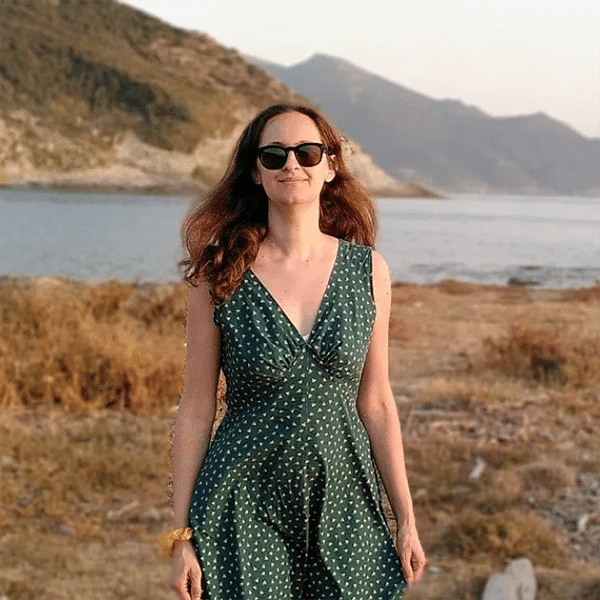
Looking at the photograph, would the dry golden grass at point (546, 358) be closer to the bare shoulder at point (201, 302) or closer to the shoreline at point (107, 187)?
the bare shoulder at point (201, 302)

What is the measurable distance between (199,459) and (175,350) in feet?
29.5

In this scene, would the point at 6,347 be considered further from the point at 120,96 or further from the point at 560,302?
the point at 120,96

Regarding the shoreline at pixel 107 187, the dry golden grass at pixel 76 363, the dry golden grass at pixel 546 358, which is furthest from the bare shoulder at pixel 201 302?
the shoreline at pixel 107 187

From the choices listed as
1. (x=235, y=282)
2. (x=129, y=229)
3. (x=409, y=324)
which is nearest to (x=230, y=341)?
(x=235, y=282)

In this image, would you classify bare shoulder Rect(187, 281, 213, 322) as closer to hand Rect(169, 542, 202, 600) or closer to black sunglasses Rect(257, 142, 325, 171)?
black sunglasses Rect(257, 142, 325, 171)

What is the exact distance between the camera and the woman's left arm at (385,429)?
2344 millimetres

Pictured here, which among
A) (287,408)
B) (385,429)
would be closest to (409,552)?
(385,429)

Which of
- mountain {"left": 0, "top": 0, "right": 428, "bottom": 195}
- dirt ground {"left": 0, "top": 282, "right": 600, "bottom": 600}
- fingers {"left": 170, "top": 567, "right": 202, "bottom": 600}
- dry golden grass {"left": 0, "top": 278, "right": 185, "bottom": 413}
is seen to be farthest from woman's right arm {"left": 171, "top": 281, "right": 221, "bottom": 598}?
mountain {"left": 0, "top": 0, "right": 428, "bottom": 195}

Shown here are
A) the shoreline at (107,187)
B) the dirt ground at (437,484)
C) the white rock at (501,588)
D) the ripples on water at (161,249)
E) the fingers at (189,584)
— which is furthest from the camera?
the shoreline at (107,187)

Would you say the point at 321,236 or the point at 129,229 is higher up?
the point at 321,236

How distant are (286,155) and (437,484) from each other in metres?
5.16

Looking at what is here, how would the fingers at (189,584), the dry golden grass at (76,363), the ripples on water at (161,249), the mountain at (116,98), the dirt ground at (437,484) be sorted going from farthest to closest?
the mountain at (116,98) < the ripples on water at (161,249) < the dry golden grass at (76,363) < the dirt ground at (437,484) < the fingers at (189,584)

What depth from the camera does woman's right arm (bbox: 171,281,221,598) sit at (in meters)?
2.28

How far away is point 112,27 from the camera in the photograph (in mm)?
126188
